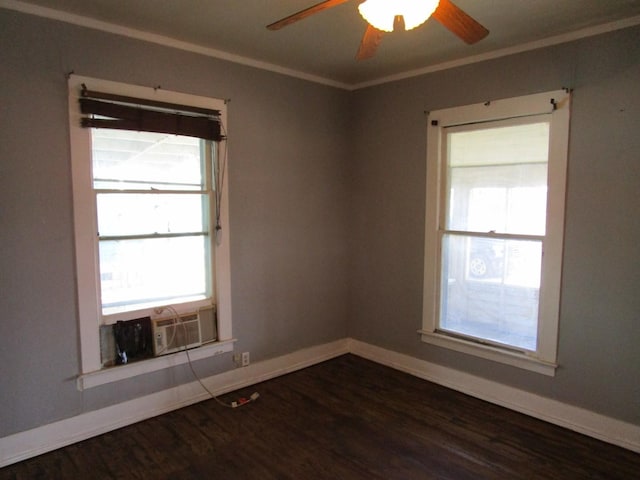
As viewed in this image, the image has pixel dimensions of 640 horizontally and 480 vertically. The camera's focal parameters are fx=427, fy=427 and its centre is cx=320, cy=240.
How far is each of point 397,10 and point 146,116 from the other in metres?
1.91

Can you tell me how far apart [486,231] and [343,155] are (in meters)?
1.58

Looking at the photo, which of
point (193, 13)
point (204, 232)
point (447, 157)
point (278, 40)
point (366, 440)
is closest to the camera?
point (193, 13)

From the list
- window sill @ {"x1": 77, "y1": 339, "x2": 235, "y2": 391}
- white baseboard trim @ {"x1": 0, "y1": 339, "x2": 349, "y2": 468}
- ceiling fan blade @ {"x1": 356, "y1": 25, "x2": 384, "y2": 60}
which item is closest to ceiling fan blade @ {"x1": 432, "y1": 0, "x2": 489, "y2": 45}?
ceiling fan blade @ {"x1": 356, "y1": 25, "x2": 384, "y2": 60}

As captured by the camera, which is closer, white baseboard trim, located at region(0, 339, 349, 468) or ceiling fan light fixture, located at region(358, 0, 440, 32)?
ceiling fan light fixture, located at region(358, 0, 440, 32)

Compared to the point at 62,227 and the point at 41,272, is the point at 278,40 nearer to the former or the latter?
the point at 62,227

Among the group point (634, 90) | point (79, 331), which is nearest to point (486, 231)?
point (634, 90)

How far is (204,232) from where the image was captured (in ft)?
10.7

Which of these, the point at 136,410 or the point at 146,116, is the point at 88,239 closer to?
the point at 146,116

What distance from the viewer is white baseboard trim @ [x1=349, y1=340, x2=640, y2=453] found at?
2.70 metres

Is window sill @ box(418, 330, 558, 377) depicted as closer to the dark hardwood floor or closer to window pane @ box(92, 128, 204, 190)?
the dark hardwood floor

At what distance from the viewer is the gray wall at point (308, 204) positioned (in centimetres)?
250

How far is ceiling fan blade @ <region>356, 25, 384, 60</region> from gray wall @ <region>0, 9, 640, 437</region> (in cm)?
146

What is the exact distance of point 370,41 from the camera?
2.02 metres

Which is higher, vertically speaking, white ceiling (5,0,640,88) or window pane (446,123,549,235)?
white ceiling (5,0,640,88)
